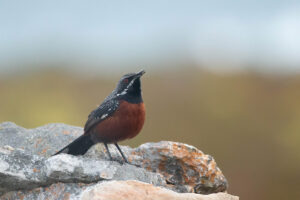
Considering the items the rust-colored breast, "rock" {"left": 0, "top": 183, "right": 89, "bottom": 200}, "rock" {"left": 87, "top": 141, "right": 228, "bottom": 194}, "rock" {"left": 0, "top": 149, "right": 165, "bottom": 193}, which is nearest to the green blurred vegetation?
"rock" {"left": 87, "top": 141, "right": 228, "bottom": 194}

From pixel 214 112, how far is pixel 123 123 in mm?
8507

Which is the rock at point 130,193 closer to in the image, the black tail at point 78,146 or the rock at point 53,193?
the rock at point 53,193

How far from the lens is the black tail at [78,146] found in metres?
7.89

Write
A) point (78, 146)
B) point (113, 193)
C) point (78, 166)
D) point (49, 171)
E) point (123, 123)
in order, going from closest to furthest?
point (113, 193) < point (49, 171) < point (78, 166) < point (123, 123) < point (78, 146)

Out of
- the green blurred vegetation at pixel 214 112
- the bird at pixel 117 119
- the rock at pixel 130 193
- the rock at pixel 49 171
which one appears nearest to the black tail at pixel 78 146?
the bird at pixel 117 119

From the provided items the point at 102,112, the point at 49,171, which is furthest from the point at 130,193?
the point at 102,112

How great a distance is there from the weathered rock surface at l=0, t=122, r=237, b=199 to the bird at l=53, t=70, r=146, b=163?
11.0 inches

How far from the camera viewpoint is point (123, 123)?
7758 millimetres

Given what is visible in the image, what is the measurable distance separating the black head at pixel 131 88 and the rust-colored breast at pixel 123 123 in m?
0.10

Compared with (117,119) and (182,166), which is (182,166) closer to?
(182,166)

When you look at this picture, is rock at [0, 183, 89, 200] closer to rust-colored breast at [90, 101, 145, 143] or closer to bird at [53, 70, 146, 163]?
bird at [53, 70, 146, 163]

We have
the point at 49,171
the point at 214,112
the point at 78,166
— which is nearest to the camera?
the point at 49,171

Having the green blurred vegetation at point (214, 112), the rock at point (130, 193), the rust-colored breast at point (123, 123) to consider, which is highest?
the rust-colored breast at point (123, 123)

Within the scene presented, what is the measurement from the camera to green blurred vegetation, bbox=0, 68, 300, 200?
542 inches
